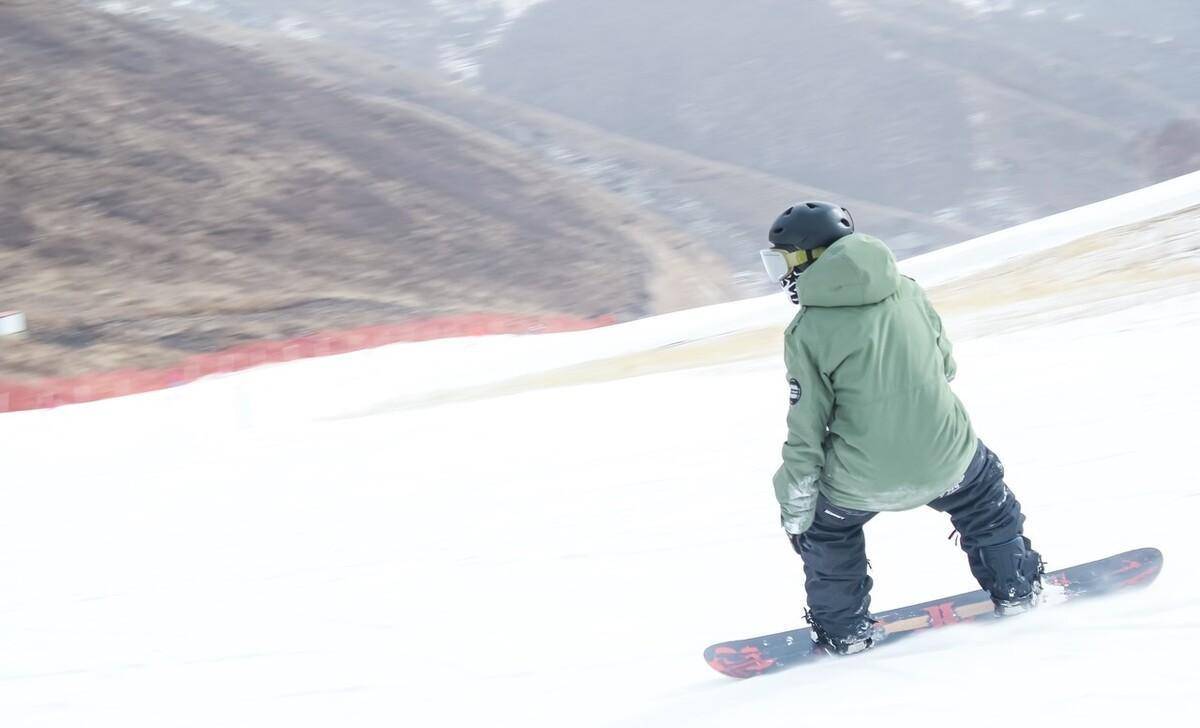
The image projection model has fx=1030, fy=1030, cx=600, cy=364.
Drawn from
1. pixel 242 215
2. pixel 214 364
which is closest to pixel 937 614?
pixel 214 364

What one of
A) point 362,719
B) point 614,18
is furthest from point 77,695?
point 614,18

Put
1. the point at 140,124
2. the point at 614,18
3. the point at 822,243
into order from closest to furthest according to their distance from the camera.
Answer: the point at 822,243 → the point at 140,124 → the point at 614,18

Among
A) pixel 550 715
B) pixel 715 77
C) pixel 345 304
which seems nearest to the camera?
pixel 550 715

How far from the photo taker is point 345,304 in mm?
20688

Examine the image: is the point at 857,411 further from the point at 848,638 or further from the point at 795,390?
the point at 848,638

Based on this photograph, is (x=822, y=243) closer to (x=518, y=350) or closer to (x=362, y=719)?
(x=362, y=719)

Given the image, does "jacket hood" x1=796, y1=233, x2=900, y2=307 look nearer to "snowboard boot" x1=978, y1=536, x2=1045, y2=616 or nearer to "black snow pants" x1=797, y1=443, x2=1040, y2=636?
"black snow pants" x1=797, y1=443, x2=1040, y2=636

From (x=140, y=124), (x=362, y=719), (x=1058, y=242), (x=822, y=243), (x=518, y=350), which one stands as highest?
(x=822, y=243)

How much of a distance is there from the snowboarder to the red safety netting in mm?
Result: 10682

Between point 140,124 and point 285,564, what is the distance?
22.7m

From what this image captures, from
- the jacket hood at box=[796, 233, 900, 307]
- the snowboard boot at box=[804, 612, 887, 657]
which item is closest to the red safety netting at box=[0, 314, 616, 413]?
the snowboard boot at box=[804, 612, 887, 657]

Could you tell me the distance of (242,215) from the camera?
894 inches

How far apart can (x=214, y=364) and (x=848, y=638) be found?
14.1 meters

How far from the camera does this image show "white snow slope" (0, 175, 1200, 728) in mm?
2453
